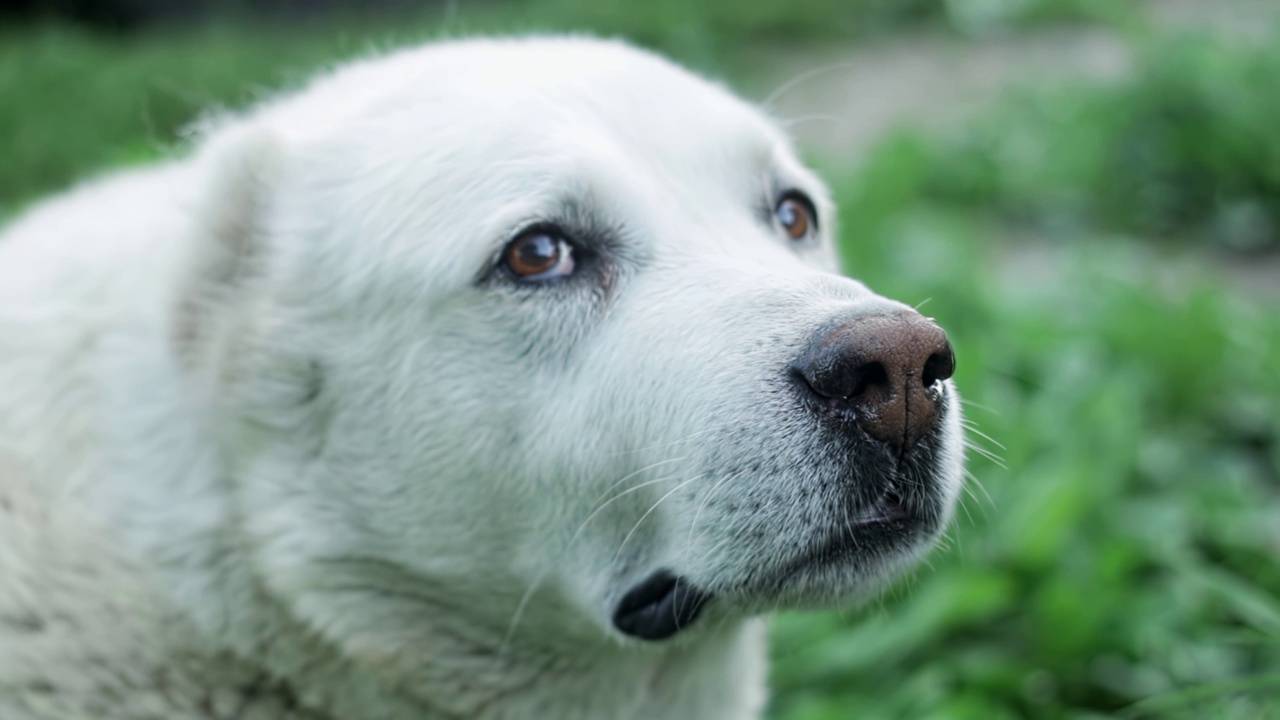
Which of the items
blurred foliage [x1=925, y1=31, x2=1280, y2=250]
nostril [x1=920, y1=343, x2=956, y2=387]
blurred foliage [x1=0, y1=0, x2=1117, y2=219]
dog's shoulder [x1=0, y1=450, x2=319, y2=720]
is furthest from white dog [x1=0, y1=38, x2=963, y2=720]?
blurred foliage [x1=0, y1=0, x2=1117, y2=219]

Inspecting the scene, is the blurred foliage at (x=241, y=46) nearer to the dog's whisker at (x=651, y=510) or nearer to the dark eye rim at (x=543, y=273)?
the dark eye rim at (x=543, y=273)

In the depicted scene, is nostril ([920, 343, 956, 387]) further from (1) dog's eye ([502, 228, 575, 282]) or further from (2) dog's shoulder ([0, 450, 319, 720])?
(2) dog's shoulder ([0, 450, 319, 720])

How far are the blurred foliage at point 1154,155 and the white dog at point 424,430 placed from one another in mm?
4590

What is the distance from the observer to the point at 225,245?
2.77m

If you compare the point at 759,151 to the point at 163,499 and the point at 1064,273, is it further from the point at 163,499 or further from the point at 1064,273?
the point at 1064,273

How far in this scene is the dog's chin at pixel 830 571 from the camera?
2.28 m

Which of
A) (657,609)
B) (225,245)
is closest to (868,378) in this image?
(657,609)

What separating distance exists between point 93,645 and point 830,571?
5.17 feet

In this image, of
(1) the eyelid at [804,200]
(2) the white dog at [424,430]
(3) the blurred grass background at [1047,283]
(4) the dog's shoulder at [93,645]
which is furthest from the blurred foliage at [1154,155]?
(4) the dog's shoulder at [93,645]

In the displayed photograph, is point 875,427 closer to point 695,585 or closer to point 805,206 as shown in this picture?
point 695,585

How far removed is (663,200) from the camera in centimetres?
262

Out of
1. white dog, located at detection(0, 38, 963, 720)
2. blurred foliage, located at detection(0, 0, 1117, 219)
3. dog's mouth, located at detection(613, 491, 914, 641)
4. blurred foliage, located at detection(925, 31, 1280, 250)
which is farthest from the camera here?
blurred foliage, located at detection(0, 0, 1117, 219)

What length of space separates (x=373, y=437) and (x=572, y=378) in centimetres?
47

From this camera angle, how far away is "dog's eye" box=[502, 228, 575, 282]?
2.54 meters
